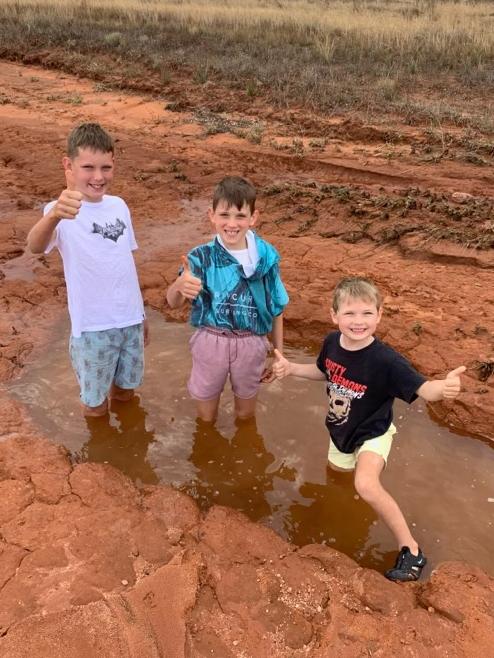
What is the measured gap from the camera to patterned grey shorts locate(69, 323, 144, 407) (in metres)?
3.04

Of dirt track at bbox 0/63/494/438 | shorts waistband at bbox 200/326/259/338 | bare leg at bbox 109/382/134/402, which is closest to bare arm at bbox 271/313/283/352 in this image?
shorts waistband at bbox 200/326/259/338

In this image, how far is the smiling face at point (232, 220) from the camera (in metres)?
2.68

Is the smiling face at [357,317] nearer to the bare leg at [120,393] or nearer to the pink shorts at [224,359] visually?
the pink shorts at [224,359]

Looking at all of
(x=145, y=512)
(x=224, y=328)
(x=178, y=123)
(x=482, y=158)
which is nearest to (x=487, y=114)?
(x=482, y=158)

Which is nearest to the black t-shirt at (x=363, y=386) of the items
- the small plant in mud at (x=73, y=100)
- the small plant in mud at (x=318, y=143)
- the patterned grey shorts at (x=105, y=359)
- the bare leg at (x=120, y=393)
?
the patterned grey shorts at (x=105, y=359)

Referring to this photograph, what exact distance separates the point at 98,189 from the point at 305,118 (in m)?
7.56

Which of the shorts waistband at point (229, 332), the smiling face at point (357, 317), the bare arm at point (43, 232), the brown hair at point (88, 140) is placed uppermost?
the brown hair at point (88, 140)

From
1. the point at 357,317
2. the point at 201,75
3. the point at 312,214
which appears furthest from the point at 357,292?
A: the point at 201,75

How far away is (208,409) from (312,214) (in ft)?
11.4

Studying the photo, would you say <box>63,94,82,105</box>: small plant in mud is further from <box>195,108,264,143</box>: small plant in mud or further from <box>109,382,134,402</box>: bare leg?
<box>109,382,134,402</box>: bare leg

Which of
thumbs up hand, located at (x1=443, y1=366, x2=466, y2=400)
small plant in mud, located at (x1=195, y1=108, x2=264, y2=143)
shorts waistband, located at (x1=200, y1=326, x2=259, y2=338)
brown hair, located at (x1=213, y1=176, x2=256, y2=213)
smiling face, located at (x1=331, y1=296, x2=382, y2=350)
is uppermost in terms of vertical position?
brown hair, located at (x1=213, y1=176, x2=256, y2=213)

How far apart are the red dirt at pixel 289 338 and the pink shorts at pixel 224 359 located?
0.62 meters

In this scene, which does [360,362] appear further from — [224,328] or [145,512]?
[145,512]

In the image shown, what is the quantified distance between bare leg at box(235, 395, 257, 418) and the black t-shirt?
2.16 ft
